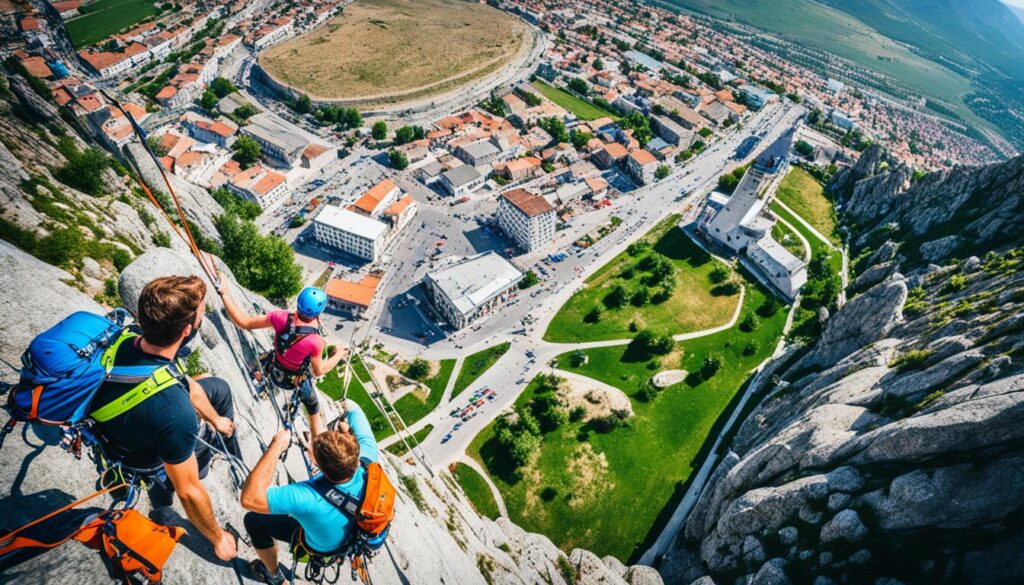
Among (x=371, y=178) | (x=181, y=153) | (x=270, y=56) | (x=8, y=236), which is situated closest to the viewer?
(x=8, y=236)

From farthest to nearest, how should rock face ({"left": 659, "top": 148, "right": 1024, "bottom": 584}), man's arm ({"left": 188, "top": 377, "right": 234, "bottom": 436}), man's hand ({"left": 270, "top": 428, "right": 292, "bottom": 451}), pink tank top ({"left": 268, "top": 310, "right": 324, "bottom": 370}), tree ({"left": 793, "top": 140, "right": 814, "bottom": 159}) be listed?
tree ({"left": 793, "top": 140, "right": 814, "bottom": 159}), rock face ({"left": 659, "top": 148, "right": 1024, "bottom": 584}), pink tank top ({"left": 268, "top": 310, "right": 324, "bottom": 370}), man's arm ({"left": 188, "top": 377, "right": 234, "bottom": 436}), man's hand ({"left": 270, "top": 428, "right": 292, "bottom": 451})

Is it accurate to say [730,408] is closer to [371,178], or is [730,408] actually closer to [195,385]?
[195,385]

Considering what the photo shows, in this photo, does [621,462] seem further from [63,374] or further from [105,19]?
[105,19]

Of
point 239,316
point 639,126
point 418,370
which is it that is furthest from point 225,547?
point 639,126

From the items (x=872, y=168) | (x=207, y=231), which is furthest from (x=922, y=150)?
(x=207, y=231)

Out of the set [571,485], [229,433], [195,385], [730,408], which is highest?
[195,385]

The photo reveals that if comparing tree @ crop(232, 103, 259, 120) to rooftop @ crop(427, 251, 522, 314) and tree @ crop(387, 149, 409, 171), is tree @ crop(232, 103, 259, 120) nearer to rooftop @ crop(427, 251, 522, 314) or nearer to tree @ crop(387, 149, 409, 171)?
tree @ crop(387, 149, 409, 171)

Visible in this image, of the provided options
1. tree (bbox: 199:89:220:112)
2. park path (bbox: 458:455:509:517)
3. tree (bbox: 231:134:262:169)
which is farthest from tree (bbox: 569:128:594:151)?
tree (bbox: 199:89:220:112)
